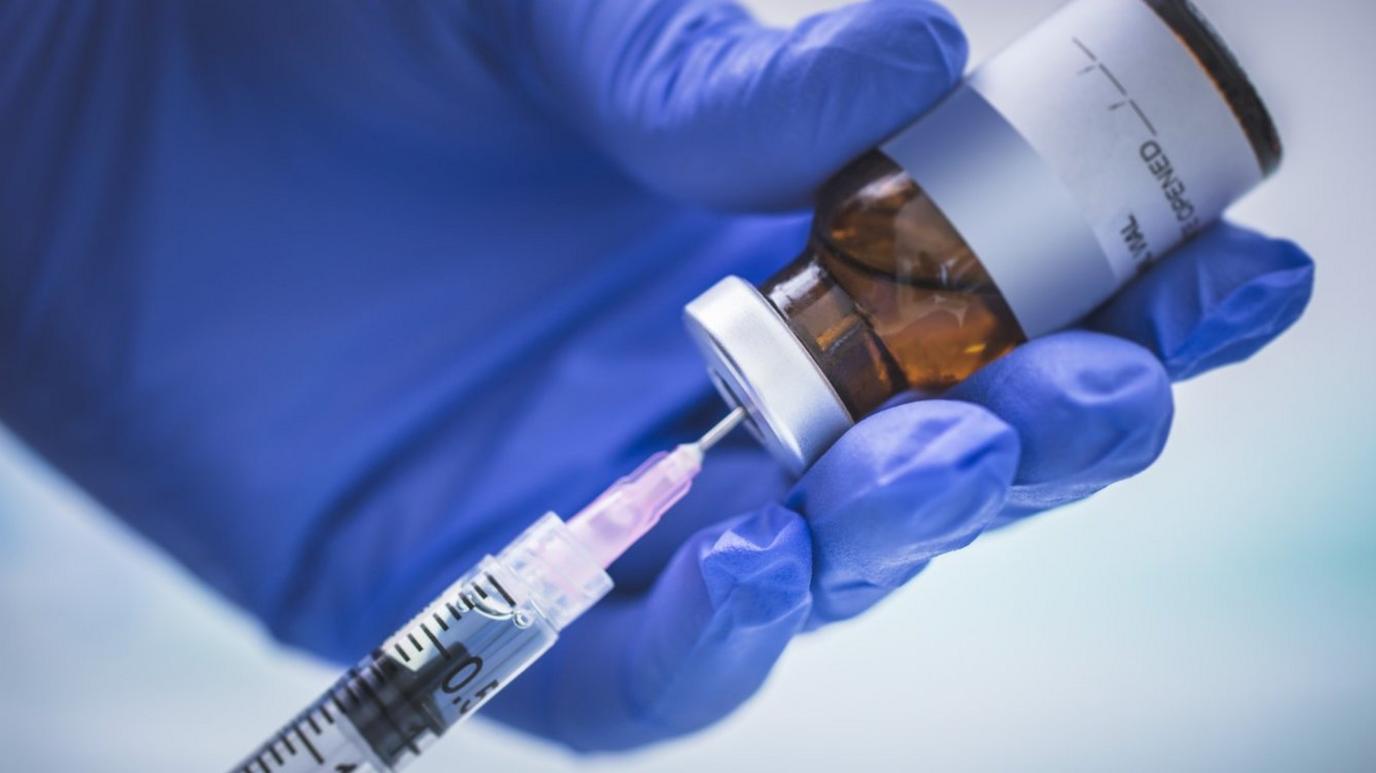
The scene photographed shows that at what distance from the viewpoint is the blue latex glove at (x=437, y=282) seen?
0.99 meters

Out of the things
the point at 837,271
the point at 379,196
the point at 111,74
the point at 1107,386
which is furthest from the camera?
the point at 379,196

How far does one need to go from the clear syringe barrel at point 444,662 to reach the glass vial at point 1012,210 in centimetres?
26

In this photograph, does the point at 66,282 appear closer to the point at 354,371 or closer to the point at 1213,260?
the point at 354,371

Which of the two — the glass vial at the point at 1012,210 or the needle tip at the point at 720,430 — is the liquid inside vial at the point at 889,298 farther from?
the needle tip at the point at 720,430

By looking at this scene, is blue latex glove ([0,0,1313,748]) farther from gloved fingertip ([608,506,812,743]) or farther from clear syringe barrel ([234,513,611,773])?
clear syringe barrel ([234,513,611,773])

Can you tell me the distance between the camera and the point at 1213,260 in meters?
0.95

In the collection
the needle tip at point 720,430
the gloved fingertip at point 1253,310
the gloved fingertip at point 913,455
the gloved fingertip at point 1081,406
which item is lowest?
the gloved fingertip at point 1253,310

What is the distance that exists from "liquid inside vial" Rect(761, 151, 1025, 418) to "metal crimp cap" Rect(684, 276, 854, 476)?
0.09ft

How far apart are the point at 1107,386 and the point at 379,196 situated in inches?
37.1

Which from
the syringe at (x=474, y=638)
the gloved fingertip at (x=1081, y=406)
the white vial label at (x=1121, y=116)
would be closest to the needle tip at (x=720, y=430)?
the syringe at (x=474, y=638)

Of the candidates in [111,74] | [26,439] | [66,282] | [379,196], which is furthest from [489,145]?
[26,439]

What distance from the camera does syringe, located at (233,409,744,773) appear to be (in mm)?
927

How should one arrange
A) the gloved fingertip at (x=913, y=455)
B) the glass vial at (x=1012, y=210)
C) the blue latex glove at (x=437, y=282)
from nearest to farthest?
1. the gloved fingertip at (x=913, y=455)
2. the glass vial at (x=1012, y=210)
3. the blue latex glove at (x=437, y=282)

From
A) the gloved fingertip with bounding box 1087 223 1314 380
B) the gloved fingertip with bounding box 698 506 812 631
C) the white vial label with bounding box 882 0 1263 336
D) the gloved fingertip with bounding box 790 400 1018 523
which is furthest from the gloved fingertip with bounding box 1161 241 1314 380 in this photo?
the gloved fingertip with bounding box 698 506 812 631
